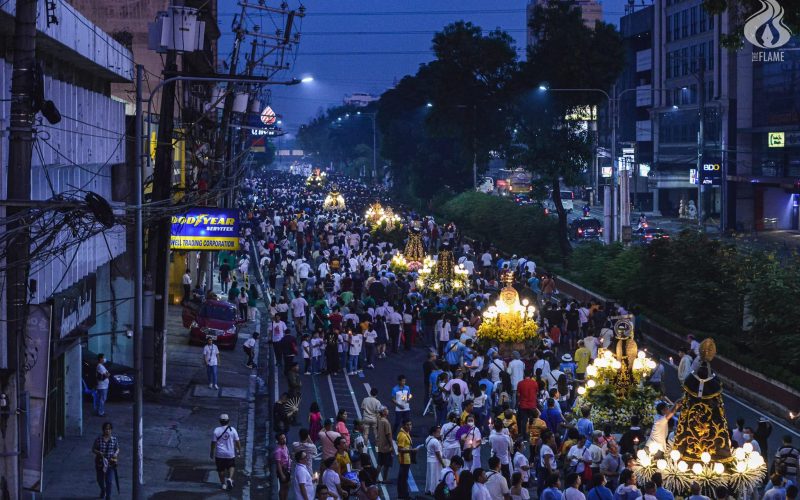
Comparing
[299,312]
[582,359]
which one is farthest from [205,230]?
[582,359]

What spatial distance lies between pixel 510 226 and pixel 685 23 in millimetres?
33600

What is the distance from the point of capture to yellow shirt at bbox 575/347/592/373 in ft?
86.1

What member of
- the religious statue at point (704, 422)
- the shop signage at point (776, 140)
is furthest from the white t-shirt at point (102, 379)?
the shop signage at point (776, 140)

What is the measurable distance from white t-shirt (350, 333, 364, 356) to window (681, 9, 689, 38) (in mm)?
60938

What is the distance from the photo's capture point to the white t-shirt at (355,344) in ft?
100

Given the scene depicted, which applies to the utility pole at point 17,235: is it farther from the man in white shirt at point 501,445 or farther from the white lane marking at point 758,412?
the white lane marking at point 758,412

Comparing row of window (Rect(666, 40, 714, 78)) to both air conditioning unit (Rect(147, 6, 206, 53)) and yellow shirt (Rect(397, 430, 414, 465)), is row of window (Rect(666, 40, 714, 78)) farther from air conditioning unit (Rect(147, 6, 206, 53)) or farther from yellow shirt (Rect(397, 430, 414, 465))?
yellow shirt (Rect(397, 430, 414, 465))

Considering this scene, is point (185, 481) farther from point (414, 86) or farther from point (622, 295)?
point (414, 86)

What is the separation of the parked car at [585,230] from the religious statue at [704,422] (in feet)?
167

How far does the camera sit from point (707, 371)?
15969 mm

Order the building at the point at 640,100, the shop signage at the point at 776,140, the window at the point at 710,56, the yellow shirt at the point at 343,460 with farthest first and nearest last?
the building at the point at 640,100 → the window at the point at 710,56 → the shop signage at the point at 776,140 → the yellow shirt at the point at 343,460

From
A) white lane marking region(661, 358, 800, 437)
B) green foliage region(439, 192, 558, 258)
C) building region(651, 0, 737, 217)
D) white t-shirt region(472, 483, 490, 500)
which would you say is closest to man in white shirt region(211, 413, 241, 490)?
white t-shirt region(472, 483, 490, 500)

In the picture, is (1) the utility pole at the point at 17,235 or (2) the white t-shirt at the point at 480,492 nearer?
(1) the utility pole at the point at 17,235

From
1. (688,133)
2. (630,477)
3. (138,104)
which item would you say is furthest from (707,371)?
(688,133)
